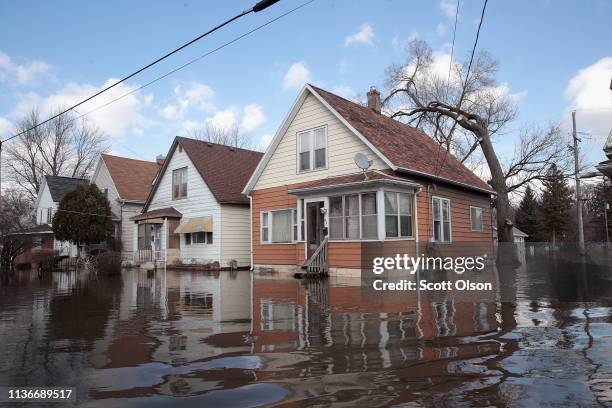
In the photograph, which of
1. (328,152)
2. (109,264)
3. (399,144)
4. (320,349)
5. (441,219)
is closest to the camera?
(320,349)

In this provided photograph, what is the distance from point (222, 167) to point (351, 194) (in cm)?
1102

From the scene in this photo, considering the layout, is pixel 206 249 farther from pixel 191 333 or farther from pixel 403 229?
pixel 191 333

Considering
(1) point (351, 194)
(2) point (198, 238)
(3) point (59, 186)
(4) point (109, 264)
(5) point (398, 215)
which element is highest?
(3) point (59, 186)

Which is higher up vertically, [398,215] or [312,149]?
[312,149]

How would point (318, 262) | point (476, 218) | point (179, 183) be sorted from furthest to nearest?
point (179, 183), point (476, 218), point (318, 262)

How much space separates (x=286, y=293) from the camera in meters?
11.8

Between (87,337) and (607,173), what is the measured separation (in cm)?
1177

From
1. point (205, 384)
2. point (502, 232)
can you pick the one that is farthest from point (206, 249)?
point (205, 384)

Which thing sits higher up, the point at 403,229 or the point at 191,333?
the point at 403,229

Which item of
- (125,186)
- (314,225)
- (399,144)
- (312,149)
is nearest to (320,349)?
(314,225)

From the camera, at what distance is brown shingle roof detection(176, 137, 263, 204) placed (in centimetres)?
2347

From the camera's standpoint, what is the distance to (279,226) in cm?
1958

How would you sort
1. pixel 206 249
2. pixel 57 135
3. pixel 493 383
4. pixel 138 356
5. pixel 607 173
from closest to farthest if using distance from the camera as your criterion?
1. pixel 493 383
2. pixel 138 356
3. pixel 607 173
4. pixel 206 249
5. pixel 57 135

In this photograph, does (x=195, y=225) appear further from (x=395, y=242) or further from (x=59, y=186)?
(x=59, y=186)
